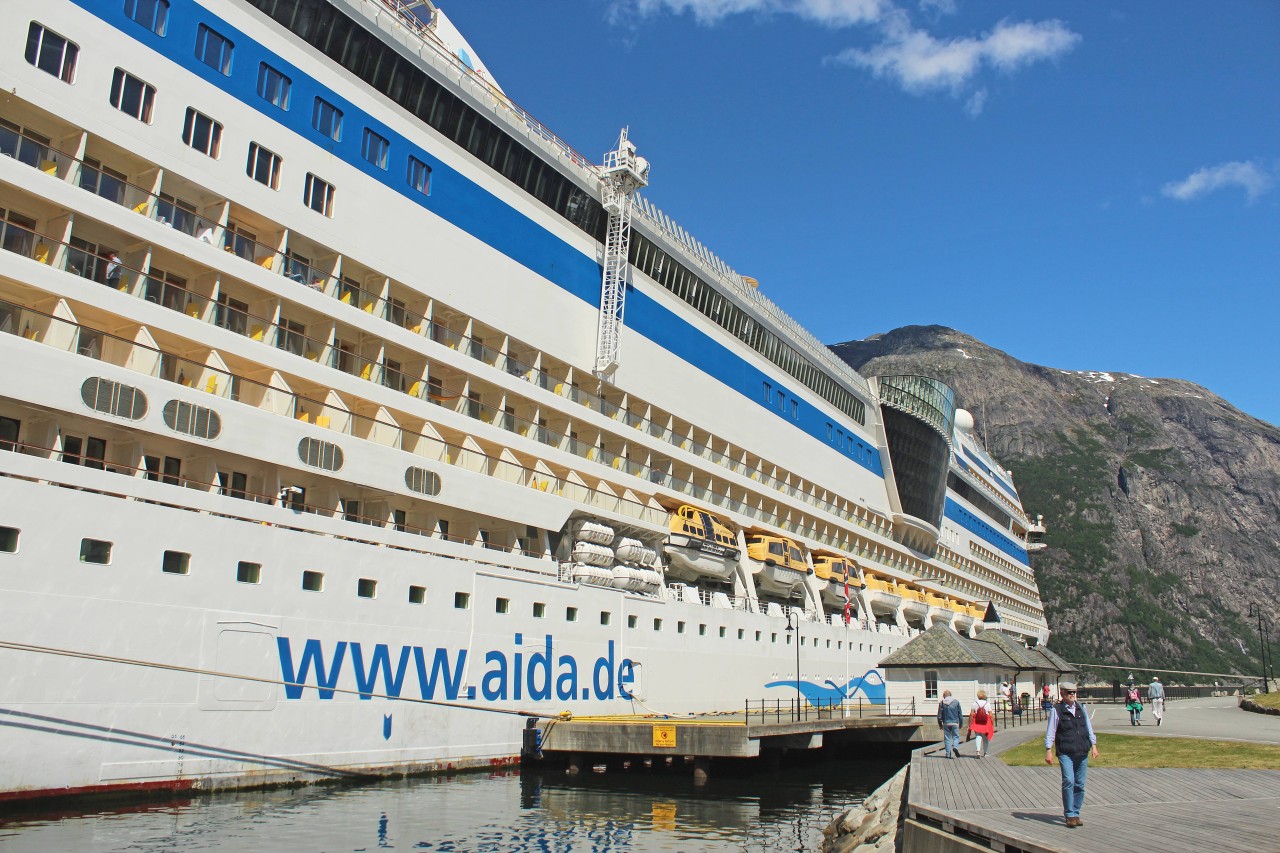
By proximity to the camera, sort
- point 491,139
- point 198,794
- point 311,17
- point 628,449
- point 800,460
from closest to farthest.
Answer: point 198,794
point 311,17
point 491,139
point 628,449
point 800,460

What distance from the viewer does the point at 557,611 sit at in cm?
2645

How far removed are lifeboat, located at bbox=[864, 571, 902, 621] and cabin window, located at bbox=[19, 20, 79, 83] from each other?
134 feet

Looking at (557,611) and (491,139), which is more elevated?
(491,139)

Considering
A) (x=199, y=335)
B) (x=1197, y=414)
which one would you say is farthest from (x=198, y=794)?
(x=1197, y=414)

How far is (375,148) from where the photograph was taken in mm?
25578

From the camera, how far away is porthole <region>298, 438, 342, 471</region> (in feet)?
68.9

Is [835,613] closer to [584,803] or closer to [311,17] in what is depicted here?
[584,803]

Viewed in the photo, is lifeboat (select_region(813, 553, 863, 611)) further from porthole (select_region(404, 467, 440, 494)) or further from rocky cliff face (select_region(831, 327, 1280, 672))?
rocky cliff face (select_region(831, 327, 1280, 672))

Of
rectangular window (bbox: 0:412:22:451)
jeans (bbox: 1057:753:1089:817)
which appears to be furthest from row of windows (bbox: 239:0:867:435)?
jeans (bbox: 1057:753:1089:817)

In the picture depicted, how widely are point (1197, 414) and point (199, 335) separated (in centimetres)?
21184

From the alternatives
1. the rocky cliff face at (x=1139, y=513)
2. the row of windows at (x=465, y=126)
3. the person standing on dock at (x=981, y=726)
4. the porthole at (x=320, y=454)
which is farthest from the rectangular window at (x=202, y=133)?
the rocky cliff face at (x=1139, y=513)

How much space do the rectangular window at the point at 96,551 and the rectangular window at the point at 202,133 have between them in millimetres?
8621

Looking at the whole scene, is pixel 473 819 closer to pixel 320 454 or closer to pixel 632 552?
pixel 320 454

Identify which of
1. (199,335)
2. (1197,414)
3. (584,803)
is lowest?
(584,803)
